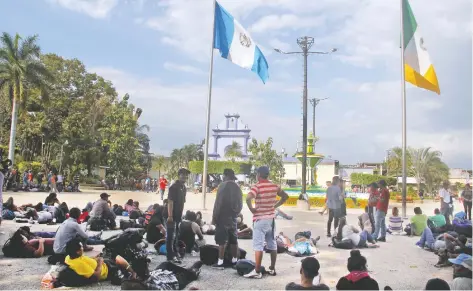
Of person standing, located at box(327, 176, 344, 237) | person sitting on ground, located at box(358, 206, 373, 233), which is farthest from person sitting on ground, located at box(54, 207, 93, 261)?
Answer: person sitting on ground, located at box(358, 206, 373, 233)

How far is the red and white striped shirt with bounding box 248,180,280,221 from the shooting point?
6352 mm

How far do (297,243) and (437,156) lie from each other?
154ft

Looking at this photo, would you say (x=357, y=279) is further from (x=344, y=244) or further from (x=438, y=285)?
(x=344, y=244)

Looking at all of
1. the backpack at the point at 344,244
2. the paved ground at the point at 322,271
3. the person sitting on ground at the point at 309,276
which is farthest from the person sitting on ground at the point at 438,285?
the backpack at the point at 344,244

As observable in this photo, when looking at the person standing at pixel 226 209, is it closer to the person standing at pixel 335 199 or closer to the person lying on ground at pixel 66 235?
the person lying on ground at pixel 66 235

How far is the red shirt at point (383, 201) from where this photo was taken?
10.7 metres

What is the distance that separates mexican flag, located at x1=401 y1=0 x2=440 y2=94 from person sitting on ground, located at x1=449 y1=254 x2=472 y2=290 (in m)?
11.1

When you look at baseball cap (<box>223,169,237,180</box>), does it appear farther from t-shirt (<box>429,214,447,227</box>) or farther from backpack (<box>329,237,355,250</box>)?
t-shirt (<box>429,214,447,227</box>)

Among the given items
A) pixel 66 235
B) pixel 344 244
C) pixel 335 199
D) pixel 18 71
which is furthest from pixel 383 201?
pixel 18 71

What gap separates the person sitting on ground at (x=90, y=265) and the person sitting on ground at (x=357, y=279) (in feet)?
9.33

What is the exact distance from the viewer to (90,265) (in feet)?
19.3

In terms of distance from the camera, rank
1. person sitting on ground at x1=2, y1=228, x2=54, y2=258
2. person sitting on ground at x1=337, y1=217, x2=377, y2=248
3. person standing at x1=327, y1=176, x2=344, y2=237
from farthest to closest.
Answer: person standing at x1=327, y1=176, x2=344, y2=237 < person sitting on ground at x1=337, y1=217, x2=377, y2=248 < person sitting on ground at x1=2, y1=228, x2=54, y2=258

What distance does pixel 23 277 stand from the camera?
6.18 m

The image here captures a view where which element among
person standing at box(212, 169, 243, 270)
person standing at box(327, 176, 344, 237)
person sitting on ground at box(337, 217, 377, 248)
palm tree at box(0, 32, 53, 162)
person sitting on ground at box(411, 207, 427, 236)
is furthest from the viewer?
palm tree at box(0, 32, 53, 162)
